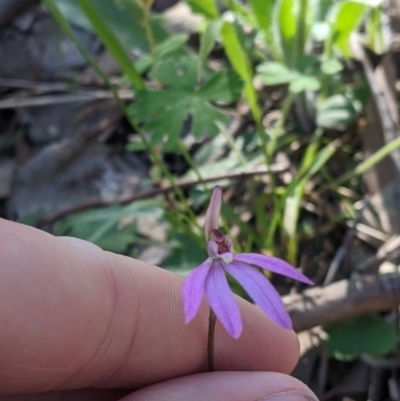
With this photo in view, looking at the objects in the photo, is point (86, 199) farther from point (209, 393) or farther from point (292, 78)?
point (209, 393)

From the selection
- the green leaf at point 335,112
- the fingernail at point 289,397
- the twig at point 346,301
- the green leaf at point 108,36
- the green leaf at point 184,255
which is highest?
the green leaf at point 108,36

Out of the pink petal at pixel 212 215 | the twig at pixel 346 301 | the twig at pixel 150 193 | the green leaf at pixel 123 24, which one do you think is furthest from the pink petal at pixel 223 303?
the green leaf at pixel 123 24

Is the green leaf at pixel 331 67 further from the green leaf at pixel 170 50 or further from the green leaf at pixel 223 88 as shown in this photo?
the green leaf at pixel 170 50

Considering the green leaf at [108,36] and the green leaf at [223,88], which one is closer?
the green leaf at [108,36]

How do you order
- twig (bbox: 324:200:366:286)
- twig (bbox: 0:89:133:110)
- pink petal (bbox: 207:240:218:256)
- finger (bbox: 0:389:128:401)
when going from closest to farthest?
1. pink petal (bbox: 207:240:218:256)
2. finger (bbox: 0:389:128:401)
3. twig (bbox: 324:200:366:286)
4. twig (bbox: 0:89:133:110)

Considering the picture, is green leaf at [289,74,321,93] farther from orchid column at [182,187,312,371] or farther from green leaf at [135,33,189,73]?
orchid column at [182,187,312,371]

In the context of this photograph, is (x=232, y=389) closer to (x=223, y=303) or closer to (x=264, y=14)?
(x=223, y=303)

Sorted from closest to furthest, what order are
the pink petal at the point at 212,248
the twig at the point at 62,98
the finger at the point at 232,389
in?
the pink petal at the point at 212,248 < the finger at the point at 232,389 < the twig at the point at 62,98

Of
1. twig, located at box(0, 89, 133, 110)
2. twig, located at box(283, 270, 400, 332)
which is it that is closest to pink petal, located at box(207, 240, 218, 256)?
twig, located at box(283, 270, 400, 332)

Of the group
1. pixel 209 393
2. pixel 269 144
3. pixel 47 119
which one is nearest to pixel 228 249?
pixel 209 393
